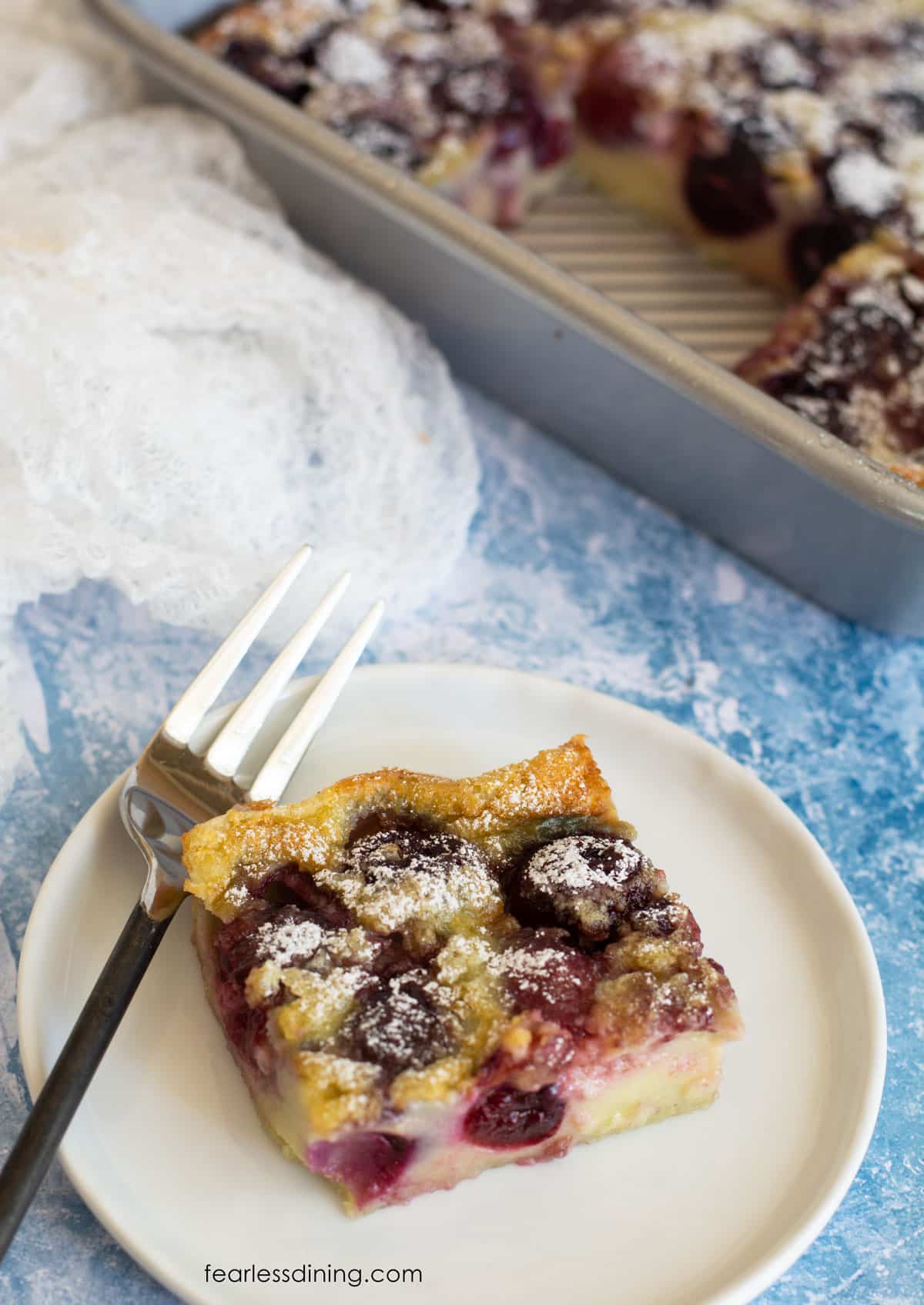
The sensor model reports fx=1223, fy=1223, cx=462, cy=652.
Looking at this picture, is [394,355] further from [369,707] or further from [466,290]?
[369,707]

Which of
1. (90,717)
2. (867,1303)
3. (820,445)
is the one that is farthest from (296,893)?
(820,445)

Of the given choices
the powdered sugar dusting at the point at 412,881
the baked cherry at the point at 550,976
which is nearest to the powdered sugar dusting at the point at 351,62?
the powdered sugar dusting at the point at 412,881

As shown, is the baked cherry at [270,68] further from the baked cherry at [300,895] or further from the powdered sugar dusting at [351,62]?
the baked cherry at [300,895]

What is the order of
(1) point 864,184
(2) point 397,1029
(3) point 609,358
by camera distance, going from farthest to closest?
(1) point 864,184 < (3) point 609,358 < (2) point 397,1029

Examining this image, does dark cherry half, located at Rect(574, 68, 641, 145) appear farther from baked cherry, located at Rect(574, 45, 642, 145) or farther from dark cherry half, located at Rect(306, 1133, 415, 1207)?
dark cherry half, located at Rect(306, 1133, 415, 1207)

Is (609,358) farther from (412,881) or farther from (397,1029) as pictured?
(397,1029)

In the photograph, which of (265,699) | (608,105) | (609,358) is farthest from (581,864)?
(608,105)
